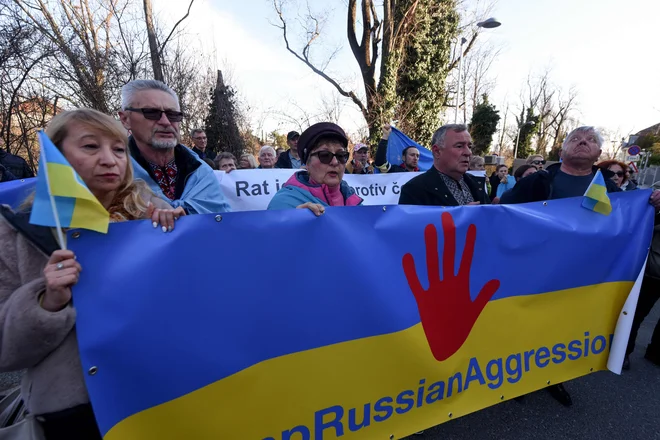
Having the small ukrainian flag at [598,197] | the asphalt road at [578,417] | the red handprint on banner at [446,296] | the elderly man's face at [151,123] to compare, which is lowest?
the asphalt road at [578,417]

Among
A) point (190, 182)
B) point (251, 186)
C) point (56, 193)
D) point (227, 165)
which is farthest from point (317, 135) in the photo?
point (227, 165)

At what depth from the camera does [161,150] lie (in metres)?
2.11

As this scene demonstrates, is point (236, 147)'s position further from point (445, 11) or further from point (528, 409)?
point (528, 409)

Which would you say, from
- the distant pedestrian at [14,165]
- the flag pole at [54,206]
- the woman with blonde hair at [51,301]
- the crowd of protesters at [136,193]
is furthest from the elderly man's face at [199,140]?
the flag pole at [54,206]

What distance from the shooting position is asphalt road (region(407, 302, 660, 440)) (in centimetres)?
235

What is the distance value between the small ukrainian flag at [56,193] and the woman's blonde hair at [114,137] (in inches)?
9.1

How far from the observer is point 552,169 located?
3002 millimetres

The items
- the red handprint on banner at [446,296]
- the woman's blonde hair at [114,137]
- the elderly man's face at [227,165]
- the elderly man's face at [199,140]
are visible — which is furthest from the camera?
the elderly man's face at [199,140]

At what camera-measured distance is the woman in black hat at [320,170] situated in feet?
6.68

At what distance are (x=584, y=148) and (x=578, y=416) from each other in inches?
77.8

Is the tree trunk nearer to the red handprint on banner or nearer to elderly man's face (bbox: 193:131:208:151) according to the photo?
elderly man's face (bbox: 193:131:208:151)

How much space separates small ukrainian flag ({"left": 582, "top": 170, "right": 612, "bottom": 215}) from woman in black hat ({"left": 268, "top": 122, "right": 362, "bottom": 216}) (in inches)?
63.4

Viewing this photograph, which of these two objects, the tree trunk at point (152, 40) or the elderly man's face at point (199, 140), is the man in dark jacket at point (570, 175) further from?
the tree trunk at point (152, 40)

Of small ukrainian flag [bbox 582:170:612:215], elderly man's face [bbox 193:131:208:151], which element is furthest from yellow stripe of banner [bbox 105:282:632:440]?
elderly man's face [bbox 193:131:208:151]
